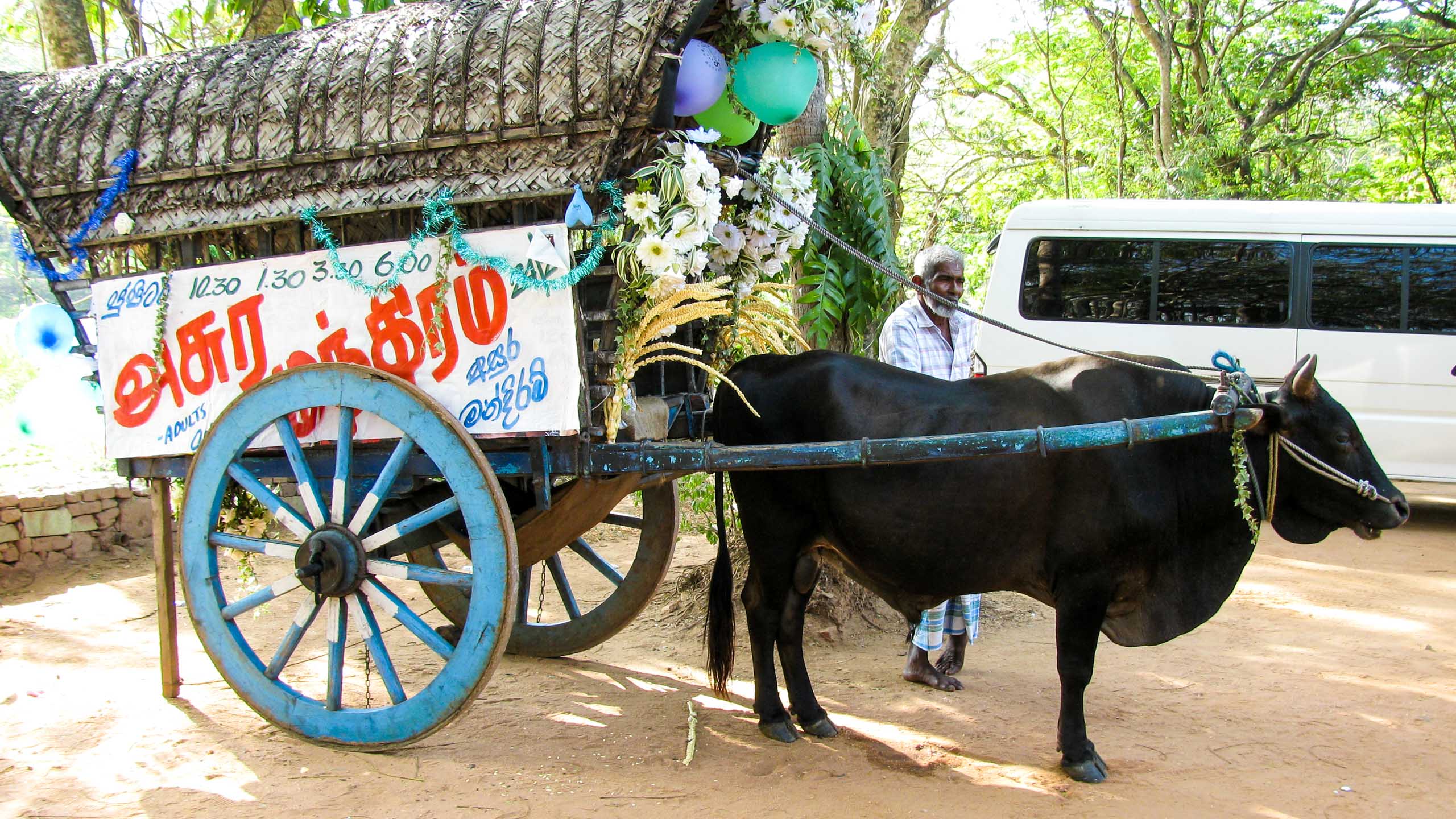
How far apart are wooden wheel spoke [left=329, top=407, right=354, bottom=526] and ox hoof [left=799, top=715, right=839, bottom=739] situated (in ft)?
5.88

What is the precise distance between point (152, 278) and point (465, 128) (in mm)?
1357

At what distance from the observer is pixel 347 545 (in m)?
3.44

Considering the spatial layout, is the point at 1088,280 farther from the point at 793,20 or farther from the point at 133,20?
the point at 133,20

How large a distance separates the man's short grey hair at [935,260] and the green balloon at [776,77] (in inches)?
41.5

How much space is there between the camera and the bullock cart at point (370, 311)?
326 cm

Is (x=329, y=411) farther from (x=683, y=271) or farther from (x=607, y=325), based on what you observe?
(x=683, y=271)

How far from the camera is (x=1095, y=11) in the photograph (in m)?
13.9

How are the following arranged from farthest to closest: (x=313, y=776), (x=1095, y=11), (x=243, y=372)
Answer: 1. (x=1095, y=11)
2. (x=243, y=372)
3. (x=313, y=776)

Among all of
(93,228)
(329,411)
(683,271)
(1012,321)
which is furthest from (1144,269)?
(93,228)

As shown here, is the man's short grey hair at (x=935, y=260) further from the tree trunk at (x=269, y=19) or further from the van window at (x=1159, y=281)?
the tree trunk at (x=269, y=19)

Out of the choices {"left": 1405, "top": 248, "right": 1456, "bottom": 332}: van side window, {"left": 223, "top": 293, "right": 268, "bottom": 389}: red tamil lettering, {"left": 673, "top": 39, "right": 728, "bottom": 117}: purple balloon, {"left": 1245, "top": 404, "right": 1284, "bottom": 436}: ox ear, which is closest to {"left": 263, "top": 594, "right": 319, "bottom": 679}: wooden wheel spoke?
{"left": 223, "top": 293, "right": 268, "bottom": 389}: red tamil lettering

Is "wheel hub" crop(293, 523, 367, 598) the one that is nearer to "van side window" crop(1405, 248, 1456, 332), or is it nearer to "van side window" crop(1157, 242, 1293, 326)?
"van side window" crop(1157, 242, 1293, 326)

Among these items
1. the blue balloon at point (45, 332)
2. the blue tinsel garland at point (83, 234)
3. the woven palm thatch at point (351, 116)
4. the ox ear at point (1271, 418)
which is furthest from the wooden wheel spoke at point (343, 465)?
the ox ear at point (1271, 418)

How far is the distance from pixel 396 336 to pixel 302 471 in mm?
544
